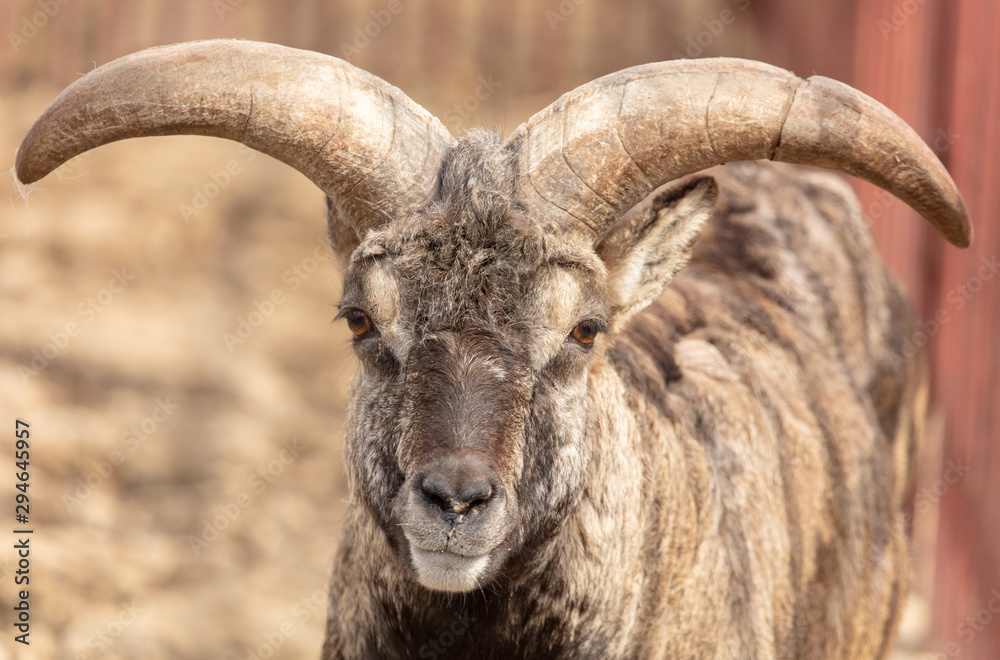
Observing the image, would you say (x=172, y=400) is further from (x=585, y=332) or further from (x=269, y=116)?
(x=585, y=332)

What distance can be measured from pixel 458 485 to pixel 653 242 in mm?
1474

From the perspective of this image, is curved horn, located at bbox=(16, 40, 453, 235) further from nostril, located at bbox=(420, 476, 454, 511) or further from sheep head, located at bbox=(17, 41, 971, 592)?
nostril, located at bbox=(420, 476, 454, 511)

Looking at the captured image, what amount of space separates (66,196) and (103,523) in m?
4.36

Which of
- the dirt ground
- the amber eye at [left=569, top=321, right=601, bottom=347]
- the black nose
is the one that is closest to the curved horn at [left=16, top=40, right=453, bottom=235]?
the amber eye at [left=569, top=321, right=601, bottom=347]

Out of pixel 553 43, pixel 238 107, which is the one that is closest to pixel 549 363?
pixel 238 107

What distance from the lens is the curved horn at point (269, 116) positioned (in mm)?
3592

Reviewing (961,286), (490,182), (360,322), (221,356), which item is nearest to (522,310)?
(490,182)

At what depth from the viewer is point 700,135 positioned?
3.74 metres

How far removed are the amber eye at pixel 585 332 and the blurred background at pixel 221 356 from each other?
3799 mm

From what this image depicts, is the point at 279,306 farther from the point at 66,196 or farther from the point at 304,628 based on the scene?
the point at 304,628

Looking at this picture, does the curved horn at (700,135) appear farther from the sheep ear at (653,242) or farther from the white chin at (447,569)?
the white chin at (447,569)

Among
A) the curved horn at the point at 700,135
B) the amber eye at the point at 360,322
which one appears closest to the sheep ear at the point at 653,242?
the curved horn at the point at 700,135

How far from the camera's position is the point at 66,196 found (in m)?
10.4

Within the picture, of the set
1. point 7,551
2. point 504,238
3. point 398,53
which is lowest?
point 7,551
